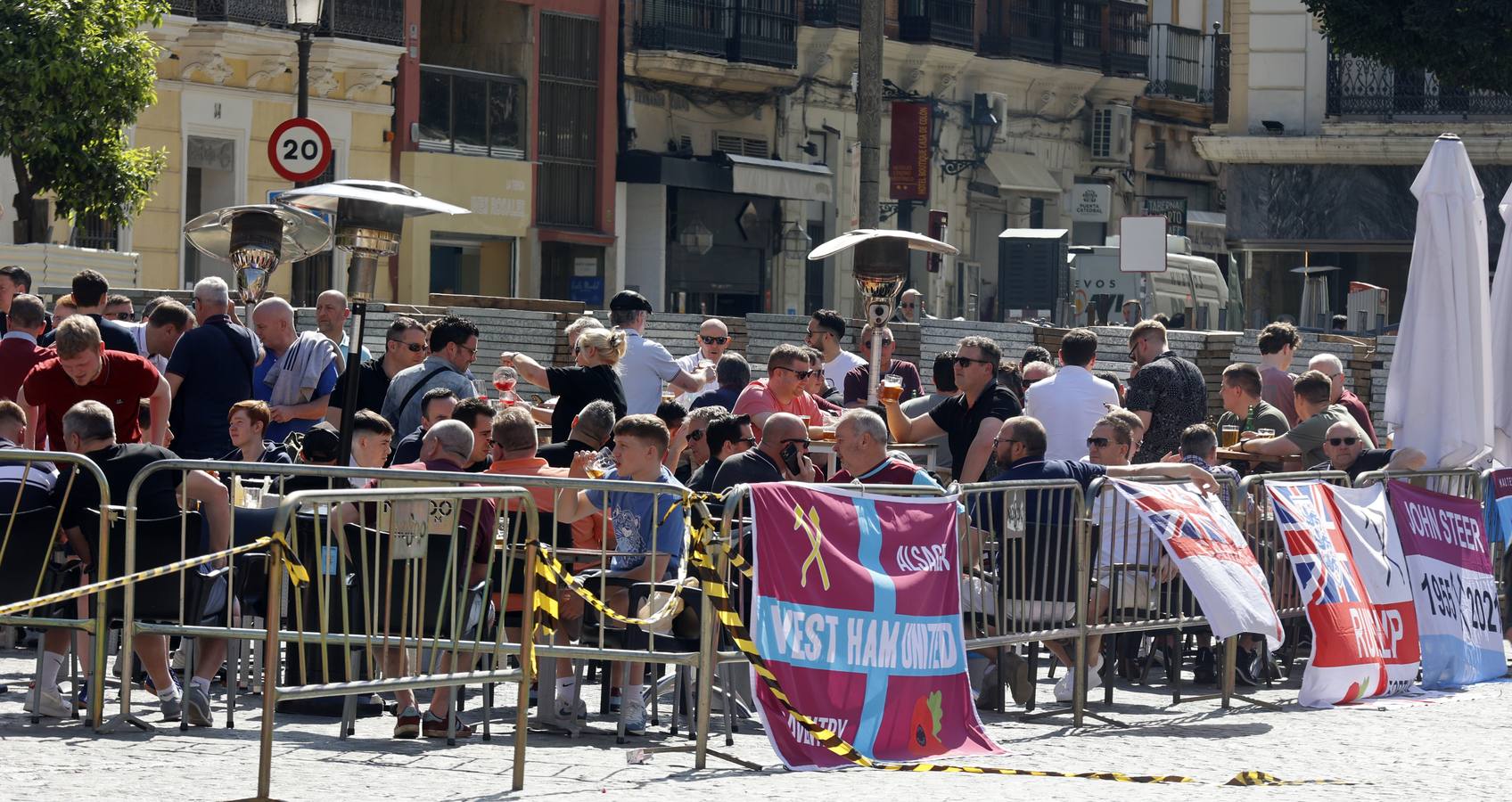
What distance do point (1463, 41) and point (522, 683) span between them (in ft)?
78.0

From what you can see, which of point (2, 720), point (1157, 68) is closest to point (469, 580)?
point (2, 720)

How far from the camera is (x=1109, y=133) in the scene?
47906 millimetres

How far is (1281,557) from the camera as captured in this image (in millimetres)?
12062

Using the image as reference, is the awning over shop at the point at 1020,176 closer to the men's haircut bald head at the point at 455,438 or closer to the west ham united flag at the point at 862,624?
the men's haircut bald head at the point at 455,438

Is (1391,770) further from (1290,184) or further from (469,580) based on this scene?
(1290,184)

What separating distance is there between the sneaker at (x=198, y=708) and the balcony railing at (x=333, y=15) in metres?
21.2

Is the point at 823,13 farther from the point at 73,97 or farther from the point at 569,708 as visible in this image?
the point at 569,708

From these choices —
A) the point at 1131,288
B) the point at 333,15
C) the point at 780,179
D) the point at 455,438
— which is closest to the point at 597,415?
the point at 455,438

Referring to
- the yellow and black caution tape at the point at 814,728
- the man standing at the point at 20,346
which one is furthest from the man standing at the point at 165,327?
the yellow and black caution tape at the point at 814,728

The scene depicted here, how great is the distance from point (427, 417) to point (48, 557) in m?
2.36

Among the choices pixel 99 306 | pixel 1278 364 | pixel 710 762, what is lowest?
pixel 710 762

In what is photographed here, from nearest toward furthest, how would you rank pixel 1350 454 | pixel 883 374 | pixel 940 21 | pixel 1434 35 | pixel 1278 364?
pixel 1350 454
pixel 1278 364
pixel 883 374
pixel 1434 35
pixel 940 21

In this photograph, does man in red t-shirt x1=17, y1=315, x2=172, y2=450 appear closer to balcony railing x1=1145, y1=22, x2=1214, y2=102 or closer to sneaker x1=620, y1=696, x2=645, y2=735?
sneaker x1=620, y1=696, x2=645, y2=735

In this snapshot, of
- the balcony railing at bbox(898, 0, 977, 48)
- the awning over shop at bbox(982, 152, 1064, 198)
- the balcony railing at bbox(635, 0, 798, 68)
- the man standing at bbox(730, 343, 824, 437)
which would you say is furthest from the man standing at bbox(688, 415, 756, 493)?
the awning over shop at bbox(982, 152, 1064, 198)
